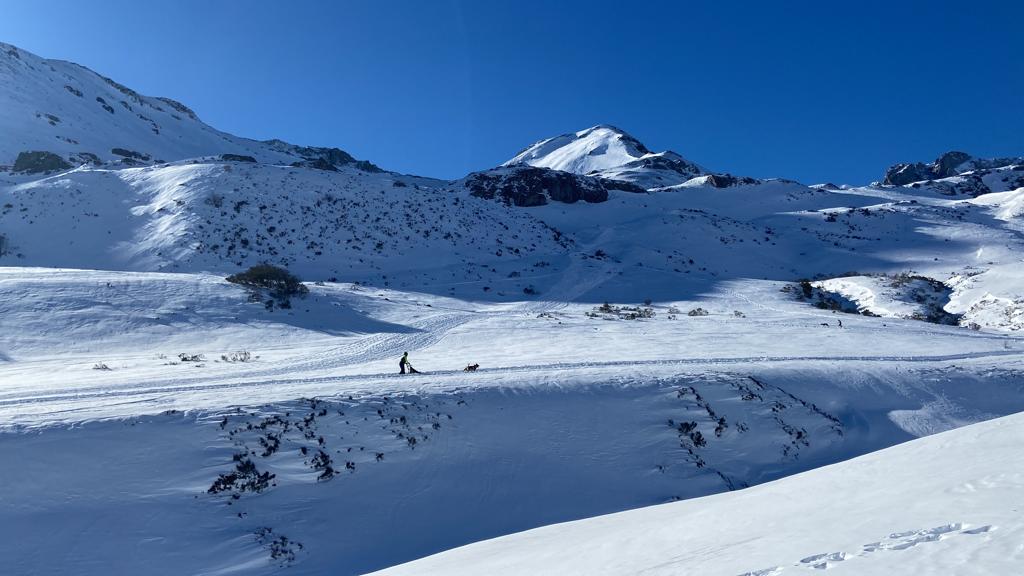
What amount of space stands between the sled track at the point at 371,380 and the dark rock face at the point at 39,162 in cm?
5387

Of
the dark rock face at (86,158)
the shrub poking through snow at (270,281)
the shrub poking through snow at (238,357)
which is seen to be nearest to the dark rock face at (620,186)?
the shrub poking through snow at (270,281)

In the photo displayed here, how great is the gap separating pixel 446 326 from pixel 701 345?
11972mm

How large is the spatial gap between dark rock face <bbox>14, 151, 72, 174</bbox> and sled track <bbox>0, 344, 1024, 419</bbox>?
5387cm

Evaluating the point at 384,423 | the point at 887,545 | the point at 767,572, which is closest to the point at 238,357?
the point at 384,423

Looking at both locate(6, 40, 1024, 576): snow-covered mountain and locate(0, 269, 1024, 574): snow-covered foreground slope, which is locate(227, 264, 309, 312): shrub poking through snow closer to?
locate(6, 40, 1024, 576): snow-covered mountain

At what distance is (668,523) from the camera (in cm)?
942

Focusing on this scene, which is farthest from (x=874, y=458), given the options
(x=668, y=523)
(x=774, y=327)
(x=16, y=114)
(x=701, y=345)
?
(x=16, y=114)

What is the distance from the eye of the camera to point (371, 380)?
17.7 m

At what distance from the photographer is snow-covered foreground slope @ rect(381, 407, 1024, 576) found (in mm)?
5316

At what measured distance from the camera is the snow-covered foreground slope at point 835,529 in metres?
5.32

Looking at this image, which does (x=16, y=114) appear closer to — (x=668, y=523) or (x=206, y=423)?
(x=206, y=423)

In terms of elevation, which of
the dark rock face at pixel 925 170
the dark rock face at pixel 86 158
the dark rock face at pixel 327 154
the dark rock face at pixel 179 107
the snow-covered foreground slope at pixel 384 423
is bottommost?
the snow-covered foreground slope at pixel 384 423

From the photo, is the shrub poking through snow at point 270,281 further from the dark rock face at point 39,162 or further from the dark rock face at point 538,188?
the dark rock face at point 538,188

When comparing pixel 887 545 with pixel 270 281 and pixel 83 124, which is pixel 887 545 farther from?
pixel 83 124
